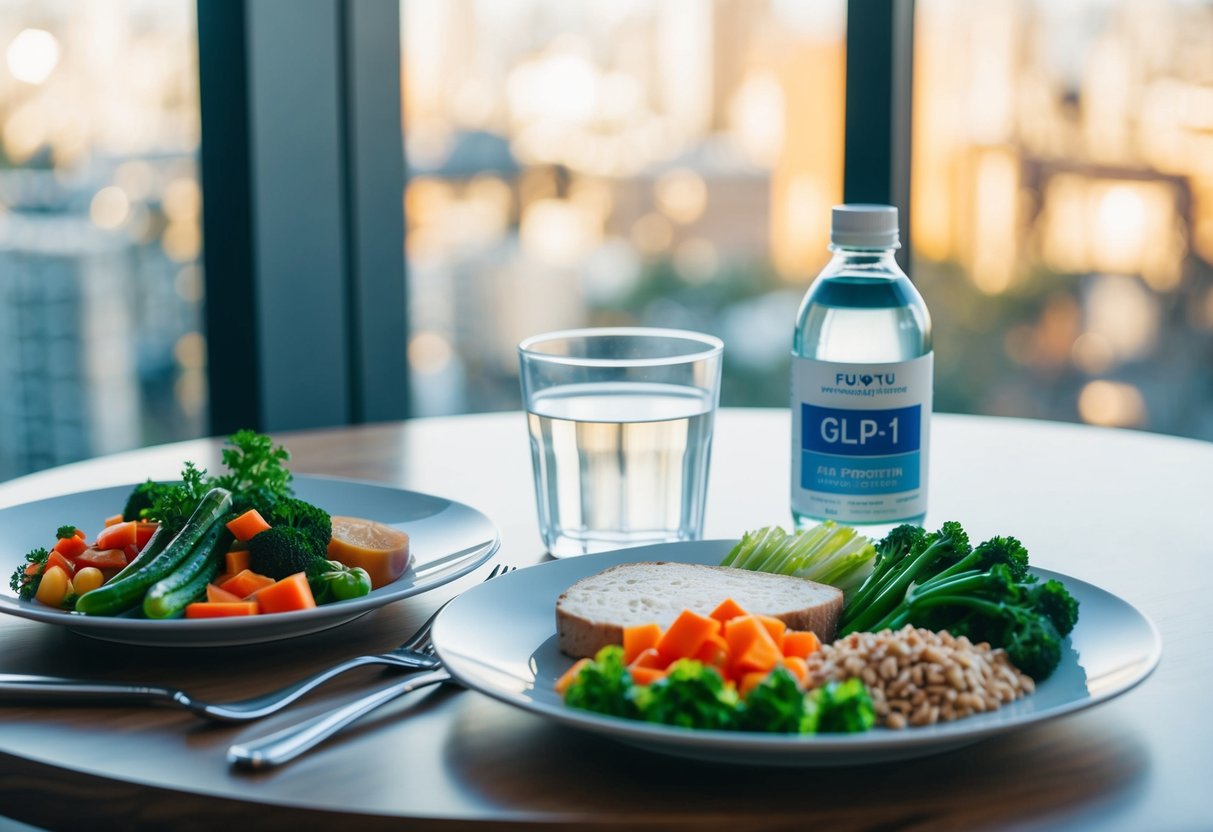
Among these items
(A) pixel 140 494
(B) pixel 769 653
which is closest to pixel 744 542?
(B) pixel 769 653

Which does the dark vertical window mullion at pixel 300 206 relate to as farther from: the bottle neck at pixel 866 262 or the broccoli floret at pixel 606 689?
the broccoli floret at pixel 606 689

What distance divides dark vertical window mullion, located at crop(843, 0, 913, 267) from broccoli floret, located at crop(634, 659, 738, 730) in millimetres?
1973

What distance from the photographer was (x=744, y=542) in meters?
1.12

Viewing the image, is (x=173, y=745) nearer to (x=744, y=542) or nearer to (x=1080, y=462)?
(x=744, y=542)

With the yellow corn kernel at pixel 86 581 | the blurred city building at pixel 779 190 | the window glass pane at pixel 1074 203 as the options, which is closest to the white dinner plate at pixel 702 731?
the yellow corn kernel at pixel 86 581

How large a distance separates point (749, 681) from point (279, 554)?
0.39 meters

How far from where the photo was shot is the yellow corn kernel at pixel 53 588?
1.00m

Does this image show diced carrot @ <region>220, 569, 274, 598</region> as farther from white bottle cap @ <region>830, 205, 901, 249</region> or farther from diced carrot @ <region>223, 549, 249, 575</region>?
white bottle cap @ <region>830, 205, 901, 249</region>

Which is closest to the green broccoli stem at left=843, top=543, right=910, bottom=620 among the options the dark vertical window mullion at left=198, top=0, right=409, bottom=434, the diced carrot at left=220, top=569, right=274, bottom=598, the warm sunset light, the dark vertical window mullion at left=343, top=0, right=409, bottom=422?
the diced carrot at left=220, top=569, right=274, bottom=598

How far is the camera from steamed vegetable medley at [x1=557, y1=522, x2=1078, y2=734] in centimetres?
75

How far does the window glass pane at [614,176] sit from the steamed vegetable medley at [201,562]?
3.18 m

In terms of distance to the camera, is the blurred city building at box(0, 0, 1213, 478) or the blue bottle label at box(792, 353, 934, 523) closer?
the blue bottle label at box(792, 353, 934, 523)

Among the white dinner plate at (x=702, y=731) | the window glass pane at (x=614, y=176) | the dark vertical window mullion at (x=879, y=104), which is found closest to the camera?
the white dinner plate at (x=702, y=731)

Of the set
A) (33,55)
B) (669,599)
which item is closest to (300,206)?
(33,55)
